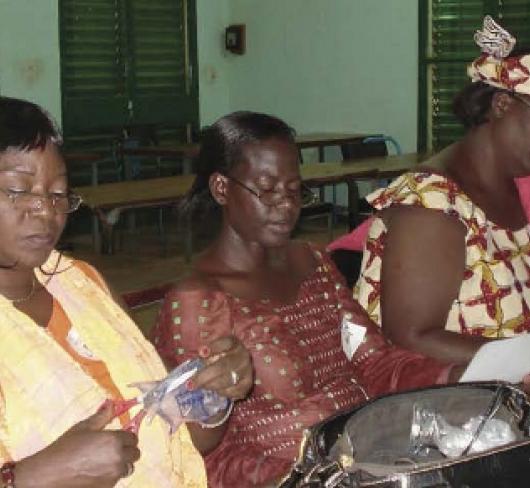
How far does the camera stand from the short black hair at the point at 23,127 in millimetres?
1764

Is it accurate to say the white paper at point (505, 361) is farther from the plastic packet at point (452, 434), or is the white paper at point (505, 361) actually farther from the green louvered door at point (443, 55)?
the green louvered door at point (443, 55)

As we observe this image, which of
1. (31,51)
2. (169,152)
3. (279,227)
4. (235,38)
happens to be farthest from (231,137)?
(235,38)

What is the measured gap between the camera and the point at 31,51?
28.3 ft

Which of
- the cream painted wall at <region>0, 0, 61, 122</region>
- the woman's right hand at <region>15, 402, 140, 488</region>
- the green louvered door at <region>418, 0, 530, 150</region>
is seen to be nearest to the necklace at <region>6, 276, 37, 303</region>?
the woman's right hand at <region>15, 402, 140, 488</region>

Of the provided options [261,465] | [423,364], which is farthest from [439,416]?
[423,364]

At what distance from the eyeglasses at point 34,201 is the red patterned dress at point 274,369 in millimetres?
377

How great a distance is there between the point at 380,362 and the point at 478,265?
338 mm

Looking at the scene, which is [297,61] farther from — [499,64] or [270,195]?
[270,195]

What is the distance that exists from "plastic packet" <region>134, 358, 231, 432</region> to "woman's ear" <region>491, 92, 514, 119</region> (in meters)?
1.09

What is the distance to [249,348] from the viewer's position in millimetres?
2121

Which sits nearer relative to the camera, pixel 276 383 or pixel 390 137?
pixel 276 383

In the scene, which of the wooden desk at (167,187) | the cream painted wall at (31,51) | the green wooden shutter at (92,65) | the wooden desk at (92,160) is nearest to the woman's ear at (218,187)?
the wooden desk at (167,187)

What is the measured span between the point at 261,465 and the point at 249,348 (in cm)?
25

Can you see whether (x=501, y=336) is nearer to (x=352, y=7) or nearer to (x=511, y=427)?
(x=511, y=427)
